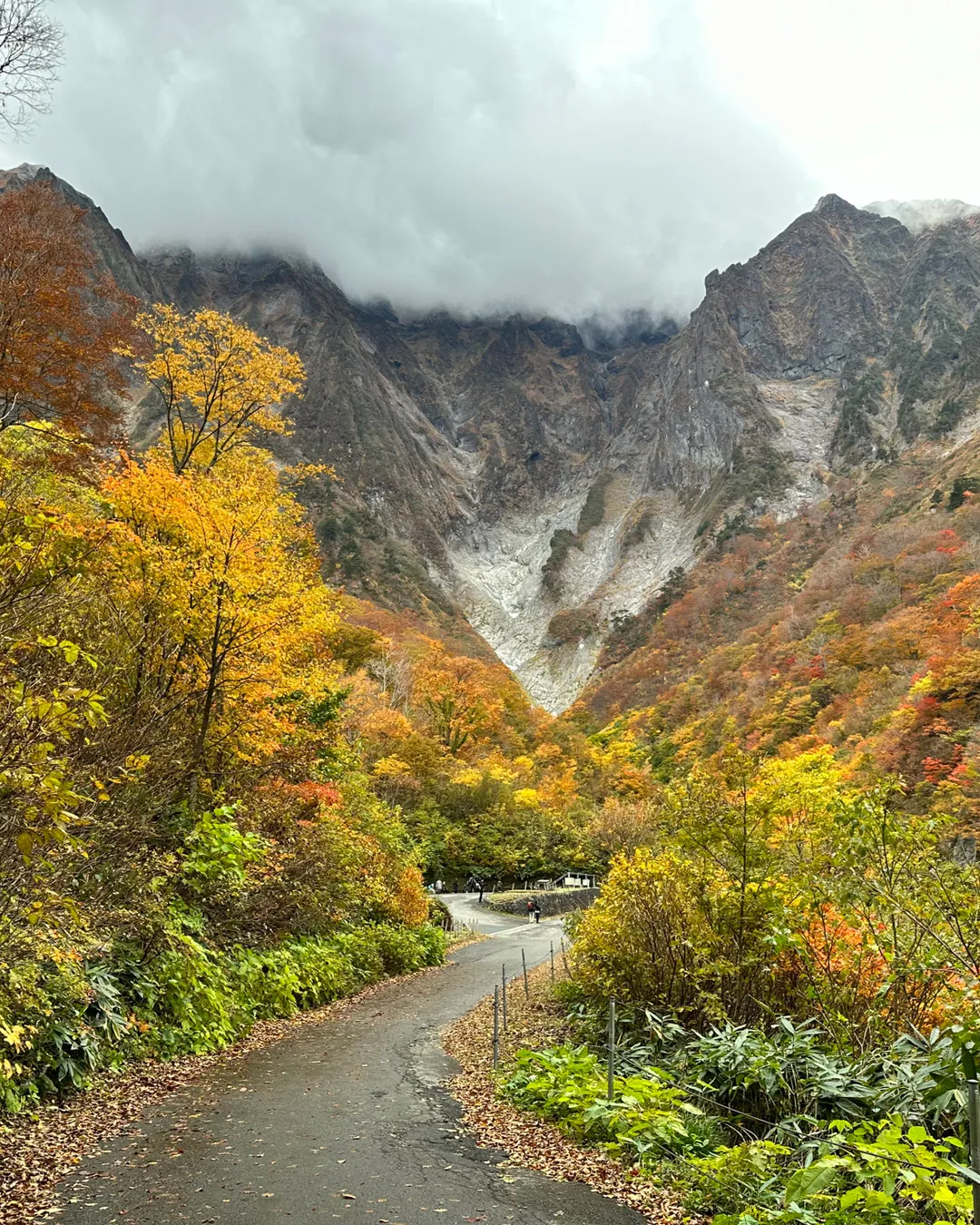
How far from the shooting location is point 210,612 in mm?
10508

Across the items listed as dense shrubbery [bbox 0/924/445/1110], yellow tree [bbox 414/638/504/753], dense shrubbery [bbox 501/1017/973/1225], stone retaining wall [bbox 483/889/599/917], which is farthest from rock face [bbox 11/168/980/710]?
dense shrubbery [bbox 501/1017/973/1225]

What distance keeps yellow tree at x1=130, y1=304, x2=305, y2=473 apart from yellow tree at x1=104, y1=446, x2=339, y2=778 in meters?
4.72

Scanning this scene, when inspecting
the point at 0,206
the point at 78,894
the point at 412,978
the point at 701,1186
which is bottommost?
the point at 412,978

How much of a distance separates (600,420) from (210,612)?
168 metres

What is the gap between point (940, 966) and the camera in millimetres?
5582

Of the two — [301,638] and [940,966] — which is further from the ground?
[301,638]

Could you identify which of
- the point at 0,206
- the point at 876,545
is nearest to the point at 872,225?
the point at 876,545

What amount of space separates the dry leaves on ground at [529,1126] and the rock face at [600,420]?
8321cm

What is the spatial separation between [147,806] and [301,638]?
3.91 meters

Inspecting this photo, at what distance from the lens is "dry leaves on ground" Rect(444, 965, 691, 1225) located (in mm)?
5488

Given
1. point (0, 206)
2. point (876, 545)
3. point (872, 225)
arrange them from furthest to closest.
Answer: point (872, 225), point (876, 545), point (0, 206)

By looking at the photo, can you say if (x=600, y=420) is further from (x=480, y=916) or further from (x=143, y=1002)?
(x=143, y=1002)

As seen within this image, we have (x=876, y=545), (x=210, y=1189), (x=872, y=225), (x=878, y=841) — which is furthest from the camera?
(x=872, y=225)

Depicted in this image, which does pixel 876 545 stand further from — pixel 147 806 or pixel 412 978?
pixel 147 806
